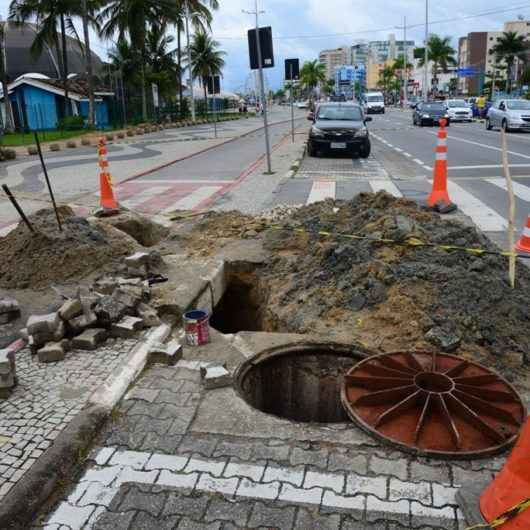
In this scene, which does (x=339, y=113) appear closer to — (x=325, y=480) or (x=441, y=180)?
(x=441, y=180)

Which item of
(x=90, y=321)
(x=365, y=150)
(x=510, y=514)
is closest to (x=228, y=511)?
(x=510, y=514)

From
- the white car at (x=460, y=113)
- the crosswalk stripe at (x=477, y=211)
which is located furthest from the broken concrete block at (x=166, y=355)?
the white car at (x=460, y=113)

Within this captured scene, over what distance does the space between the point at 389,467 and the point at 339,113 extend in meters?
17.0

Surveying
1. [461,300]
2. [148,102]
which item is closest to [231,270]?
[461,300]

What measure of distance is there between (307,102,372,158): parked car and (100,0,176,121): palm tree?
25.2 m

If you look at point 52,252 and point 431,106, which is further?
point 431,106

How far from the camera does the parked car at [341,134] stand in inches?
673

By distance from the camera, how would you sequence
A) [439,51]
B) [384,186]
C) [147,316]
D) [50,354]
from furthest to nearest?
[439,51] → [384,186] → [147,316] → [50,354]

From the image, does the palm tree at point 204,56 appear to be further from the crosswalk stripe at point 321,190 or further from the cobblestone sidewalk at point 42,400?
the cobblestone sidewalk at point 42,400

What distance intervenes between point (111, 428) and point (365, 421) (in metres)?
1.54

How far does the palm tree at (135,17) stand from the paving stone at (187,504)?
40.4 meters

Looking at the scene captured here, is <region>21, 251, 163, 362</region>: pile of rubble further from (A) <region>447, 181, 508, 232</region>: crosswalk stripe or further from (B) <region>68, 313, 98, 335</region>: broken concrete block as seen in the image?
(A) <region>447, 181, 508, 232</region>: crosswalk stripe

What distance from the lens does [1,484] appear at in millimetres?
2771

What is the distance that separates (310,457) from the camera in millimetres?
2969
